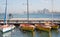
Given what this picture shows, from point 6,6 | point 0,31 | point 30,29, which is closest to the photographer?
point 0,31

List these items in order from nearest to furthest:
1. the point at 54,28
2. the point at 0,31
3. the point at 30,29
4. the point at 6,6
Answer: the point at 0,31, the point at 30,29, the point at 54,28, the point at 6,6

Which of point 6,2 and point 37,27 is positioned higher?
point 6,2

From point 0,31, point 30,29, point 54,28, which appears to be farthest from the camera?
point 54,28

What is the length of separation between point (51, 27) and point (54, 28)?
2.07 feet

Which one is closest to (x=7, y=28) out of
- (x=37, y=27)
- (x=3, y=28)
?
(x=3, y=28)

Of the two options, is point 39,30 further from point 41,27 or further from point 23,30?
point 23,30

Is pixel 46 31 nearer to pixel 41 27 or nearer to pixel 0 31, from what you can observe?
pixel 41 27

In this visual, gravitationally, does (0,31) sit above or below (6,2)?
below

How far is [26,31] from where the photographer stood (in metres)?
28.8

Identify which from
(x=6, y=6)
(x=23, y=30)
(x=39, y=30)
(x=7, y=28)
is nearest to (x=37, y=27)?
(x=39, y=30)

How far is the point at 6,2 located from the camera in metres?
33.6

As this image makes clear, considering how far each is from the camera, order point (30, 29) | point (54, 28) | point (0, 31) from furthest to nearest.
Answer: point (54, 28) < point (30, 29) < point (0, 31)

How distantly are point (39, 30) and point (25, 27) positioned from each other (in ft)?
9.04

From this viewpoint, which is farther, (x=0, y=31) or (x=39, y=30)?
(x=39, y=30)
